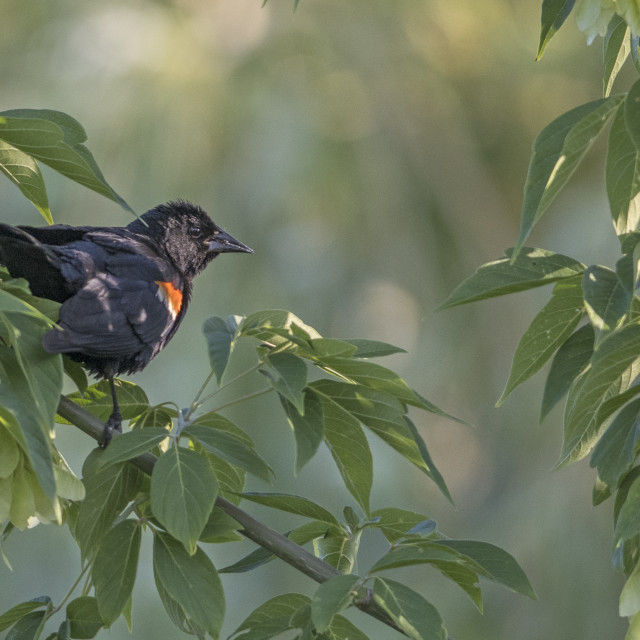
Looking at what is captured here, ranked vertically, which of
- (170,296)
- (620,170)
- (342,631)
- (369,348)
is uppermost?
(170,296)

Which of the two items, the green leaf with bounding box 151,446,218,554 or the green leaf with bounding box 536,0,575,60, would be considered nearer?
the green leaf with bounding box 151,446,218,554

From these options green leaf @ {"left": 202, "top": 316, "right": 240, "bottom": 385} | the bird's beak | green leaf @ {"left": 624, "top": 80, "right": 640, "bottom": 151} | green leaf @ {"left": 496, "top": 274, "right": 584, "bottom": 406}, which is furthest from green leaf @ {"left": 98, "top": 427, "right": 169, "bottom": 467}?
the bird's beak

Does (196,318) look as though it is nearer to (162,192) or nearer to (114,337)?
(162,192)

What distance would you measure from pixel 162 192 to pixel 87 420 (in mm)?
5230

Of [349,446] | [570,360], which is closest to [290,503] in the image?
[349,446]

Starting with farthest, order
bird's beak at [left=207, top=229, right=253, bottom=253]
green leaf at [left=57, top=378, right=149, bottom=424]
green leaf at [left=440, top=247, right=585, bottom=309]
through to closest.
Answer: bird's beak at [left=207, top=229, right=253, bottom=253], green leaf at [left=57, top=378, right=149, bottom=424], green leaf at [left=440, top=247, right=585, bottom=309]

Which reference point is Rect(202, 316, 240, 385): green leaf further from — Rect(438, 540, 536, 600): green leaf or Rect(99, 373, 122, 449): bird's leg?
Rect(438, 540, 536, 600): green leaf

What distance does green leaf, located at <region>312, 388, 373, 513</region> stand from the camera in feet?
4.92

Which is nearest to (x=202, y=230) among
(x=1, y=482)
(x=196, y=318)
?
(x=1, y=482)

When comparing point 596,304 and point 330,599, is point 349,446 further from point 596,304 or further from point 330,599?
point 596,304

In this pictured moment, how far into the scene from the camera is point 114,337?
2.09m

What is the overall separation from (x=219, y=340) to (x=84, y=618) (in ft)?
1.69

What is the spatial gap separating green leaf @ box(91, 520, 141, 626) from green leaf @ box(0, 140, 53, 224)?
0.57m

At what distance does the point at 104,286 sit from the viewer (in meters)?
2.09
